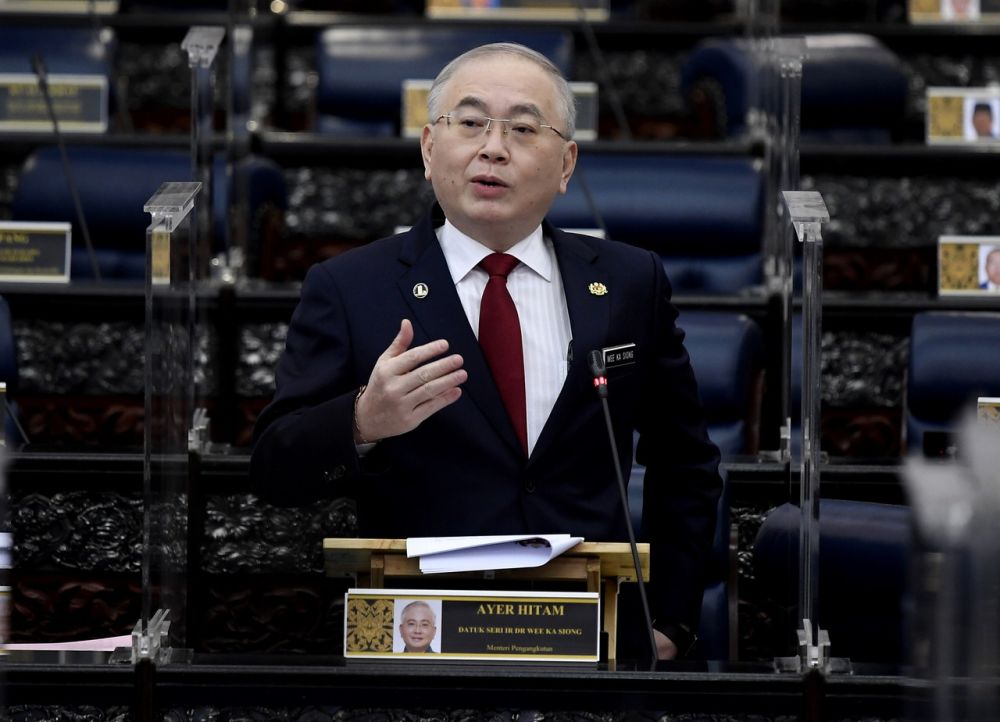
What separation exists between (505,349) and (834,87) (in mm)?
2159

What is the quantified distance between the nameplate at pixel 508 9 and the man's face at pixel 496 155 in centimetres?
237

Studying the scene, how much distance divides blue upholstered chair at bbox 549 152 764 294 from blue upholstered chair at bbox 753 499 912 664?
1351 millimetres

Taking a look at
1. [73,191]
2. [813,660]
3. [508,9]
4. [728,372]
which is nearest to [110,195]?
[73,191]

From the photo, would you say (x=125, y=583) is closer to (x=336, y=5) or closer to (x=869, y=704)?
(x=869, y=704)

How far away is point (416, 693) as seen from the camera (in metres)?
1.75

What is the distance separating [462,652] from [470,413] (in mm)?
333

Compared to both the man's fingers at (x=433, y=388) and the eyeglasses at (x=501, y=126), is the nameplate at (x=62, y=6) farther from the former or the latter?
the man's fingers at (x=433, y=388)

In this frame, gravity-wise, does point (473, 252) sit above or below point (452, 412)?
above

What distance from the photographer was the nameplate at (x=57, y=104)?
12.7ft

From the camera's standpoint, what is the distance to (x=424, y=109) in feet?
12.7

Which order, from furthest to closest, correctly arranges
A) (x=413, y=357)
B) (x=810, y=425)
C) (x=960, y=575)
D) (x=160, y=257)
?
(x=160, y=257)
(x=810, y=425)
(x=413, y=357)
(x=960, y=575)

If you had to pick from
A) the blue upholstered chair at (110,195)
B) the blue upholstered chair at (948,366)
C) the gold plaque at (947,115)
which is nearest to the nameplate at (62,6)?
the blue upholstered chair at (110,195)

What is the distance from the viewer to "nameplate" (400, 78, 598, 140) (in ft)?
12.6

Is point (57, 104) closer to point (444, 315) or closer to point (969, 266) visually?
point (969, 266)
